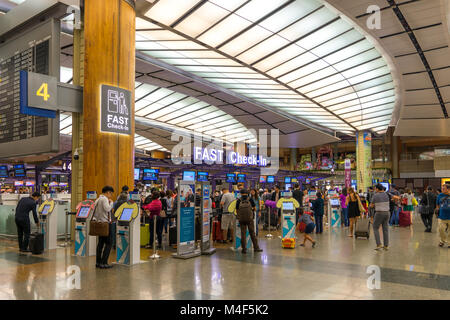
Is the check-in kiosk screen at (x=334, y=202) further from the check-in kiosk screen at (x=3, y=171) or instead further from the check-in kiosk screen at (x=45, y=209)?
the check-in kiosk screen at (x=3, y=171)

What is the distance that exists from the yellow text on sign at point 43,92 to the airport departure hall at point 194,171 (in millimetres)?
21

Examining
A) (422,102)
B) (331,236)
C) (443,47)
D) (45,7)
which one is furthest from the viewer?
(422,102)

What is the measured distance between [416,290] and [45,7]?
30.6 ft

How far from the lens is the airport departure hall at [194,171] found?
6.44 m

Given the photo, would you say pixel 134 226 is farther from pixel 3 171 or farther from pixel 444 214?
pixel 3 171

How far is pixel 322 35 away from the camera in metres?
14.3

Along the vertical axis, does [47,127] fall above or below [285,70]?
below

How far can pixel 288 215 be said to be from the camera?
1008 centimetres

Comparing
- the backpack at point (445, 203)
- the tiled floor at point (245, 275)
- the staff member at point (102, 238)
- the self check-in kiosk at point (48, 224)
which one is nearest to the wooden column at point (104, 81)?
the self check-in kiosk at point (48, 224)

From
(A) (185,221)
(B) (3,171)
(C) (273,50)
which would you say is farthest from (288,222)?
(B) (3,171)

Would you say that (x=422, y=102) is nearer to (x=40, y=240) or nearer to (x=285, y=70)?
(x=285, y=70)

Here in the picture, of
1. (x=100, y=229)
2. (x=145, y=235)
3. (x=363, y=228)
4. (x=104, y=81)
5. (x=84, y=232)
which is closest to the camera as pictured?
(x=100, y=229)

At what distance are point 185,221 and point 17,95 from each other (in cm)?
459
